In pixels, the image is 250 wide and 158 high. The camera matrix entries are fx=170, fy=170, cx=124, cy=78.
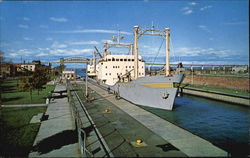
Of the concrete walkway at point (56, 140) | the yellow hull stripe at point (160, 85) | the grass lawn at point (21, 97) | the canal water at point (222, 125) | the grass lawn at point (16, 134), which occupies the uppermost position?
the yellow hull stripe at point (160, 85)

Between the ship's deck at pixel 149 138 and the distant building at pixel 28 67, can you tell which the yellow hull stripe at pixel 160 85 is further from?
the distant building at pixel 28 67

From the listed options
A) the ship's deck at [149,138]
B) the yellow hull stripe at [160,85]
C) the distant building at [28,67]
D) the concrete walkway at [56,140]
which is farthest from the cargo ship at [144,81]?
the distant building at [28,67]

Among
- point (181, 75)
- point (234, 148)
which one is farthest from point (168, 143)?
point (181, 75)

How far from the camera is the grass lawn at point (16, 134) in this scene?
8082 millimetres

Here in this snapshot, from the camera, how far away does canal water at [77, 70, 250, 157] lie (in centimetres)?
1147

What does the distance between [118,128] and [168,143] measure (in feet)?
11.1

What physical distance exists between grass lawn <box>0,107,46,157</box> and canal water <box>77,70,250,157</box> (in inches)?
451

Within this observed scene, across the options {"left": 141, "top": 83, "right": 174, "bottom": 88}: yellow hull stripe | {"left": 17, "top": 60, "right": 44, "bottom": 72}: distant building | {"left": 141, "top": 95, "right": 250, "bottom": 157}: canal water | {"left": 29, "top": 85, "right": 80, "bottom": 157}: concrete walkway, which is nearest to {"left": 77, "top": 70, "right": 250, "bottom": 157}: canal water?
{"left": 141, "top": 95, "right": 250, "bottom": 157}: canal water

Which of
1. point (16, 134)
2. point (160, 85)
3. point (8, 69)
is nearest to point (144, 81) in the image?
point (160, 85)

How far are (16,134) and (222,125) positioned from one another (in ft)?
54.1

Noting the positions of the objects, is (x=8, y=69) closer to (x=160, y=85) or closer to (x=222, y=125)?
(x=160, y=85)

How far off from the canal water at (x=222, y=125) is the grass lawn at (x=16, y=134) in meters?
11.5

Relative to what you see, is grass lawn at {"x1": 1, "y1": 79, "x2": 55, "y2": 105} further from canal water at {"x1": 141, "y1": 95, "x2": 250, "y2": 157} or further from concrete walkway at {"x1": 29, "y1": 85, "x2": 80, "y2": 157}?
canal water at {"x1": 141, "y1": 95, "x2": 250, "y2": 157}

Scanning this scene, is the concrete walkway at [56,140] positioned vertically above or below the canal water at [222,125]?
above
